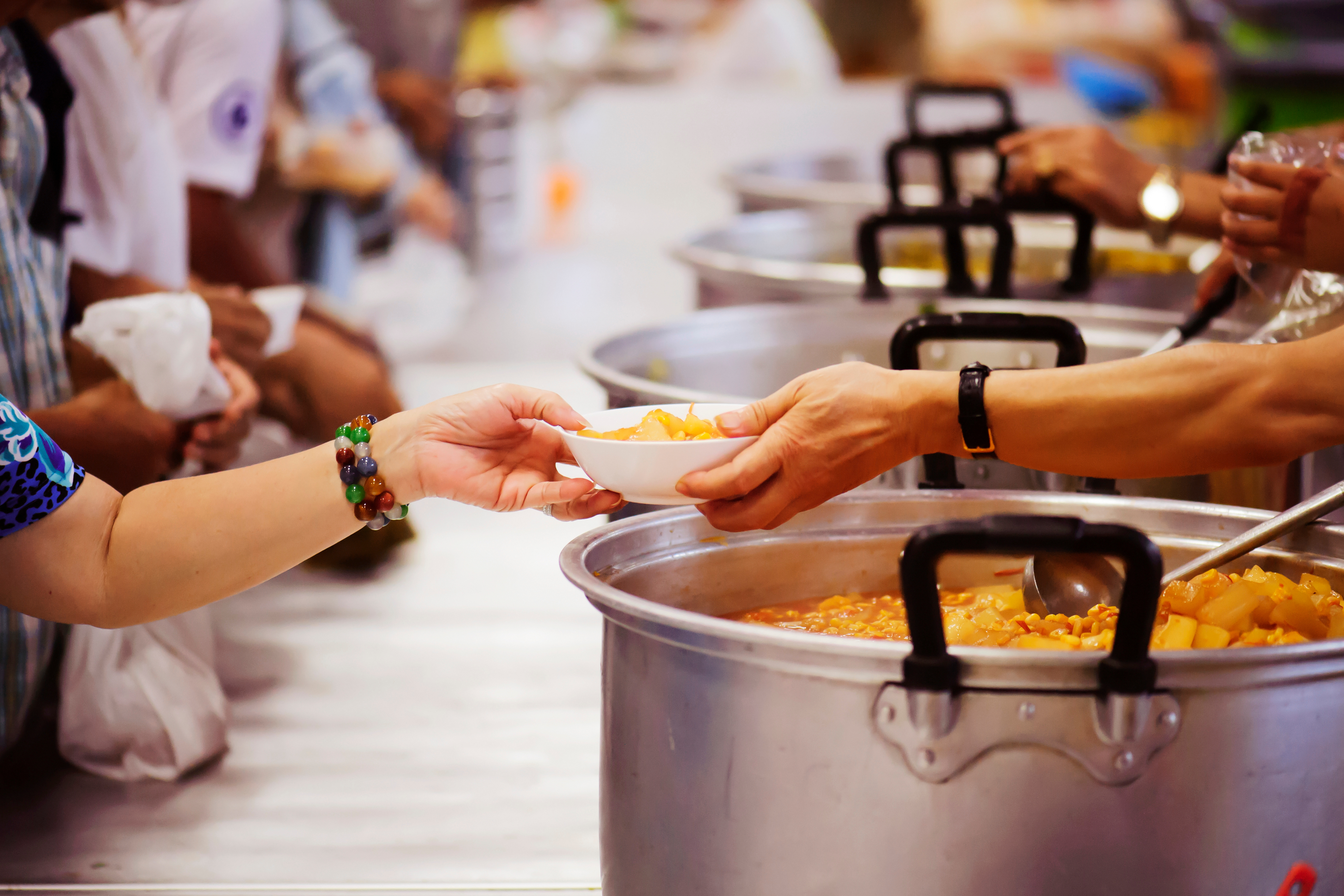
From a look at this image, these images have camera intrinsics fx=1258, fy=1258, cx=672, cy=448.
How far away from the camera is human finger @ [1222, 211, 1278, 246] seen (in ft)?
5.30

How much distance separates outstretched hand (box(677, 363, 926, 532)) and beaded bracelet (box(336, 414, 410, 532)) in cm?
32

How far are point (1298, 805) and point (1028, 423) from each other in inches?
17.1

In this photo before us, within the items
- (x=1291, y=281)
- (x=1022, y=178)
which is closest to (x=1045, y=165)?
(x=1022, y=178)

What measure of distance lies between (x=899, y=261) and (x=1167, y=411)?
1.75 m

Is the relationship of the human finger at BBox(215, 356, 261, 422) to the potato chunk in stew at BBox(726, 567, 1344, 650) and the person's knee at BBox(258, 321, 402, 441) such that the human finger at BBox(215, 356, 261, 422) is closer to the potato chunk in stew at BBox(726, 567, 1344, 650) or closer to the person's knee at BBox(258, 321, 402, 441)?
the person's knee at BBox(258, 321, 402, 441)

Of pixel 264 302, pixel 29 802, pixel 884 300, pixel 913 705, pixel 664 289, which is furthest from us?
pixel 664 289

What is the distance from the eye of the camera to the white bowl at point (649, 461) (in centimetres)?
116

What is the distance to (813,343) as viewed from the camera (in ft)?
7.00

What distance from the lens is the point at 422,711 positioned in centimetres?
219

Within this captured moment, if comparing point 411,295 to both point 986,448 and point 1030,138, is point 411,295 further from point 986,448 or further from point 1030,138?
point 986,448

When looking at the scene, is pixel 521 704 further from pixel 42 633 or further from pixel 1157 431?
pixel 1157 431

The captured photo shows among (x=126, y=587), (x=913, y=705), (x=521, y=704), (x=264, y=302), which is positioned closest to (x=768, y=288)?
(x=521, y=704)

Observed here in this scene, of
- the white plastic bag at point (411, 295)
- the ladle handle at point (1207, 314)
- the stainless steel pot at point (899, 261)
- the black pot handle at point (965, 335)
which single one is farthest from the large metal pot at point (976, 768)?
the white plastic bag at point (411, 295)

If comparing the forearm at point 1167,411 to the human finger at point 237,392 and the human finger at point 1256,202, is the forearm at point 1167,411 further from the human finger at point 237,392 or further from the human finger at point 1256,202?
the human finger at point 237,392
